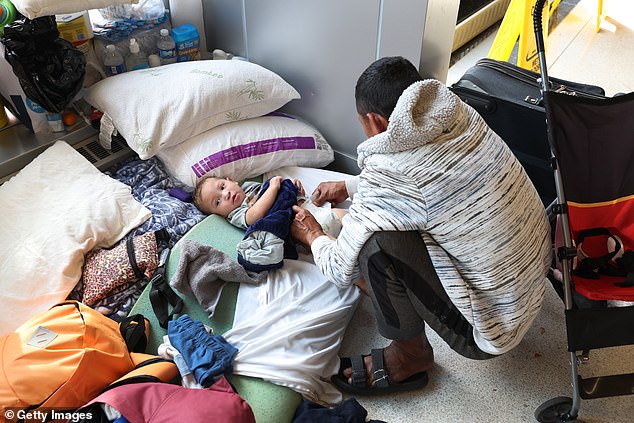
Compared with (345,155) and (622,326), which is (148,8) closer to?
(345,155)

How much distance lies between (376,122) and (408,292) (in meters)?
0.46

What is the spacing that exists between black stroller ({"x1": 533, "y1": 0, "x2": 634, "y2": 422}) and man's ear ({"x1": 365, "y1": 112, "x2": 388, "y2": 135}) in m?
0.47

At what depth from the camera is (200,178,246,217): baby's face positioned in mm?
2020

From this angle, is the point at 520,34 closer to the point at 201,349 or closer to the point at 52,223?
the point at 201,349

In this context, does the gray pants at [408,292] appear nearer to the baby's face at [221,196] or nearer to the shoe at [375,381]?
the shoe at [375,381]

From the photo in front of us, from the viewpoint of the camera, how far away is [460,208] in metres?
1.33

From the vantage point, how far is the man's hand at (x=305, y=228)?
5.92 ft

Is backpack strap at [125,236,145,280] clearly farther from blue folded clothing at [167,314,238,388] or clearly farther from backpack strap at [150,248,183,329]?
blue folded clothing at [167,314,238,388]

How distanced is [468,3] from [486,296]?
2.59 meters

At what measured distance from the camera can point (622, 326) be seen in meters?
1.44

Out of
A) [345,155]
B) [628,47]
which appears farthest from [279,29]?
[628,47]

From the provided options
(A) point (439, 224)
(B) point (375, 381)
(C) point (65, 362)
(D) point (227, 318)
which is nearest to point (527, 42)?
(A) point (439, 224)

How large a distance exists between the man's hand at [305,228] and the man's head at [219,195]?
0.91ft

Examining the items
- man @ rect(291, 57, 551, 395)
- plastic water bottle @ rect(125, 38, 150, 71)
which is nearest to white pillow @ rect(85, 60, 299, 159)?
plastic water bottle @ rect(125, 38, 150, 71)
